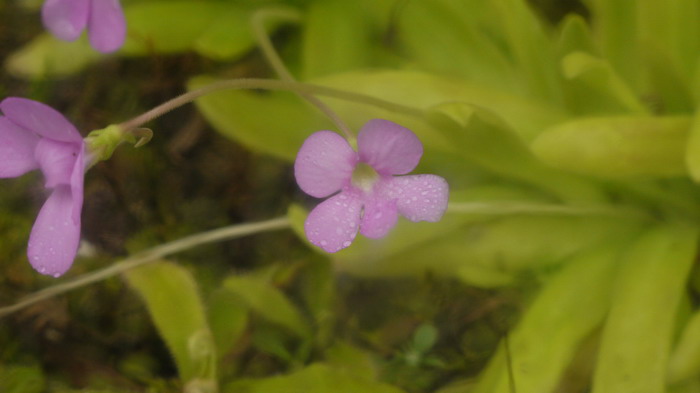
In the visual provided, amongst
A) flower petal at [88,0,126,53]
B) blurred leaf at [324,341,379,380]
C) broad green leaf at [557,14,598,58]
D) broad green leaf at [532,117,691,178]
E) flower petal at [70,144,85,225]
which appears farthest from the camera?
blurred leaf at [324,341,379,380]

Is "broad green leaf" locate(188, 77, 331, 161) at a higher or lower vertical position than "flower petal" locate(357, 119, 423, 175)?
higher

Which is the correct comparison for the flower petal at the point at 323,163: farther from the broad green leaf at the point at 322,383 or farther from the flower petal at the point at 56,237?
the broad green leaf at the point at 322,383

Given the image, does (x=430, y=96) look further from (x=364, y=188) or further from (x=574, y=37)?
(x=364, y=188)

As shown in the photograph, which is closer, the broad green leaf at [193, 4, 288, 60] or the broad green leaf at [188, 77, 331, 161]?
the broad green leaf at [188, 77, 331, 161]

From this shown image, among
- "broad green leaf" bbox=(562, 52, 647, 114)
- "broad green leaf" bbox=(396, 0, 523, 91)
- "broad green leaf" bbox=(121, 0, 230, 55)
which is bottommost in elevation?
"broad green leaf" bbox=(562, 52, 647, 114)

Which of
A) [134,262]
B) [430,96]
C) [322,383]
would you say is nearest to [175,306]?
[134,262]

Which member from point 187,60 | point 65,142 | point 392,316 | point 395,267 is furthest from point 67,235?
point 187,60

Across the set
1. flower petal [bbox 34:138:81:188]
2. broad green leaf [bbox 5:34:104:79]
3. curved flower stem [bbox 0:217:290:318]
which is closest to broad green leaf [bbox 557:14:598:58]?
curved flower stem [bbox 0:217:290:318]

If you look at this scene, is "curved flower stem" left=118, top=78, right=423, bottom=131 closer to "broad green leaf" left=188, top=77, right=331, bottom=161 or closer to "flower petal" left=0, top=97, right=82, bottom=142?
"flower petal" left=0, top=97, right=82, bottom=142
